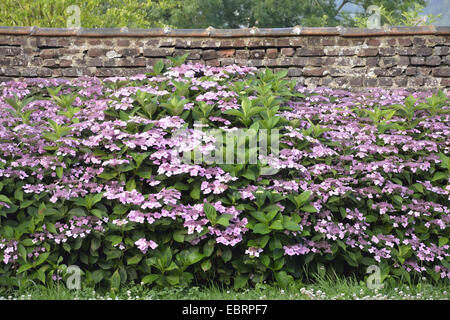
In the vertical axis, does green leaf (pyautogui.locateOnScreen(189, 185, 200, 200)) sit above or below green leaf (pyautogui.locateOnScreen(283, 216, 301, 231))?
above

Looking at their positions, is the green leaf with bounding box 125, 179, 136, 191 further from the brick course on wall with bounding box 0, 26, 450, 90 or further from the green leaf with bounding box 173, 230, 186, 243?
the brick course on wall with bounding box 0, 26, 450, 90

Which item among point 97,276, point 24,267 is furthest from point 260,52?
A: point 24,267

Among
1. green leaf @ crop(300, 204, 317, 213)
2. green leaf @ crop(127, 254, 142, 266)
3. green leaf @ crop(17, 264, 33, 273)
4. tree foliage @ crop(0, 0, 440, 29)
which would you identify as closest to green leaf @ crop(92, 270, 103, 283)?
green leaf @ crop(127, 254, 142, 266)

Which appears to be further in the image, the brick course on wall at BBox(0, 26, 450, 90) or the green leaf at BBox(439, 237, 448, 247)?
the brick course on wall at BBox(0, 26, 450, 90)

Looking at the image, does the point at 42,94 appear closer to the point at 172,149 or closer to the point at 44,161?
the point at 44,161

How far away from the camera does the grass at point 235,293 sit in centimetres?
367

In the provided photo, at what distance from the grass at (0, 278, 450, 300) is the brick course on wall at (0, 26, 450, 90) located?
2.68m

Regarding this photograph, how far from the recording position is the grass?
12.1 feet

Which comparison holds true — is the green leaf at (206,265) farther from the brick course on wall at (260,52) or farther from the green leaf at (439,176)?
the brick course on wall at (260,52)

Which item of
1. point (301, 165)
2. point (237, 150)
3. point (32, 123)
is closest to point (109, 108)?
point (32, 123)

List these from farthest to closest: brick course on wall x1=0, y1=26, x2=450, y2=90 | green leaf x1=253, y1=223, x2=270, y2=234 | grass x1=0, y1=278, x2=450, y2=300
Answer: brick course on wall x1=0, y1=26, x2=450, y2=90
green leaf x1=253, y1=223, x2=270, y2=234
grass x1=0, y1=278, x2=450, y2=300

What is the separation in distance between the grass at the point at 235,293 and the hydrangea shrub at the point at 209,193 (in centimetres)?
8

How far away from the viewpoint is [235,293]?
A: 3834 mm

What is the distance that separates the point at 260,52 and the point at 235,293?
10.0ft
